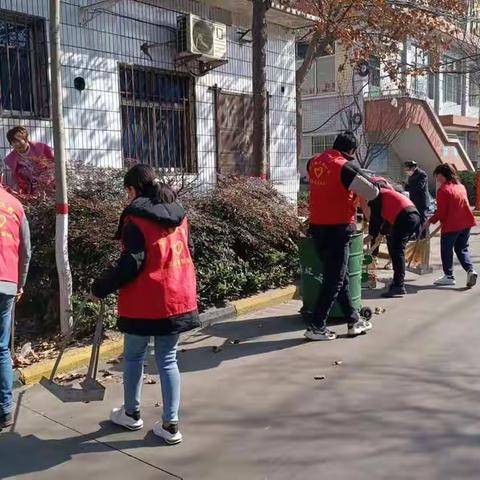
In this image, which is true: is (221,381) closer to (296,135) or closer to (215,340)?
(215,340)

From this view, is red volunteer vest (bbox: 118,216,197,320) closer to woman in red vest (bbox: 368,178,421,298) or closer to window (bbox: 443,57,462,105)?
woman in red vest (bbox: 368,178,421,298)

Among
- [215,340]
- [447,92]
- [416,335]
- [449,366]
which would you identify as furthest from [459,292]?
[447,92]

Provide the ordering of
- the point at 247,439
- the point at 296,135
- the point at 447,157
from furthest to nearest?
the point at 447,157, the point at 296,135, the point at 247,439

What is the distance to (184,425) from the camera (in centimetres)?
409

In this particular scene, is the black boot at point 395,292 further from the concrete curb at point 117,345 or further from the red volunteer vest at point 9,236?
the red volunteer vest at point 9,236

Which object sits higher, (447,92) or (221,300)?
(447,92)

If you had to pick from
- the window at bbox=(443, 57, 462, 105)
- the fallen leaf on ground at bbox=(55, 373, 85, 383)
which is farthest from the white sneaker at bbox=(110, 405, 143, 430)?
the window at bbox=(443, 57, 462, 105)

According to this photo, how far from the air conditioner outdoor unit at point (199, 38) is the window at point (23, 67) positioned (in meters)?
2.34

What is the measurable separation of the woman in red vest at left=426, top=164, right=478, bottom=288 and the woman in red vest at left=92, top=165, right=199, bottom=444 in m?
5.27

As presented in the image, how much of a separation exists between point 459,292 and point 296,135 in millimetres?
5626

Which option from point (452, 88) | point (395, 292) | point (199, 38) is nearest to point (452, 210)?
point (395, 292)

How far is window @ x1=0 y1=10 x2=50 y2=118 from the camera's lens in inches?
315

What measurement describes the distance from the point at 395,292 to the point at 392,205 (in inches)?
43.7

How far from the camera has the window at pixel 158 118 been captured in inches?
373
